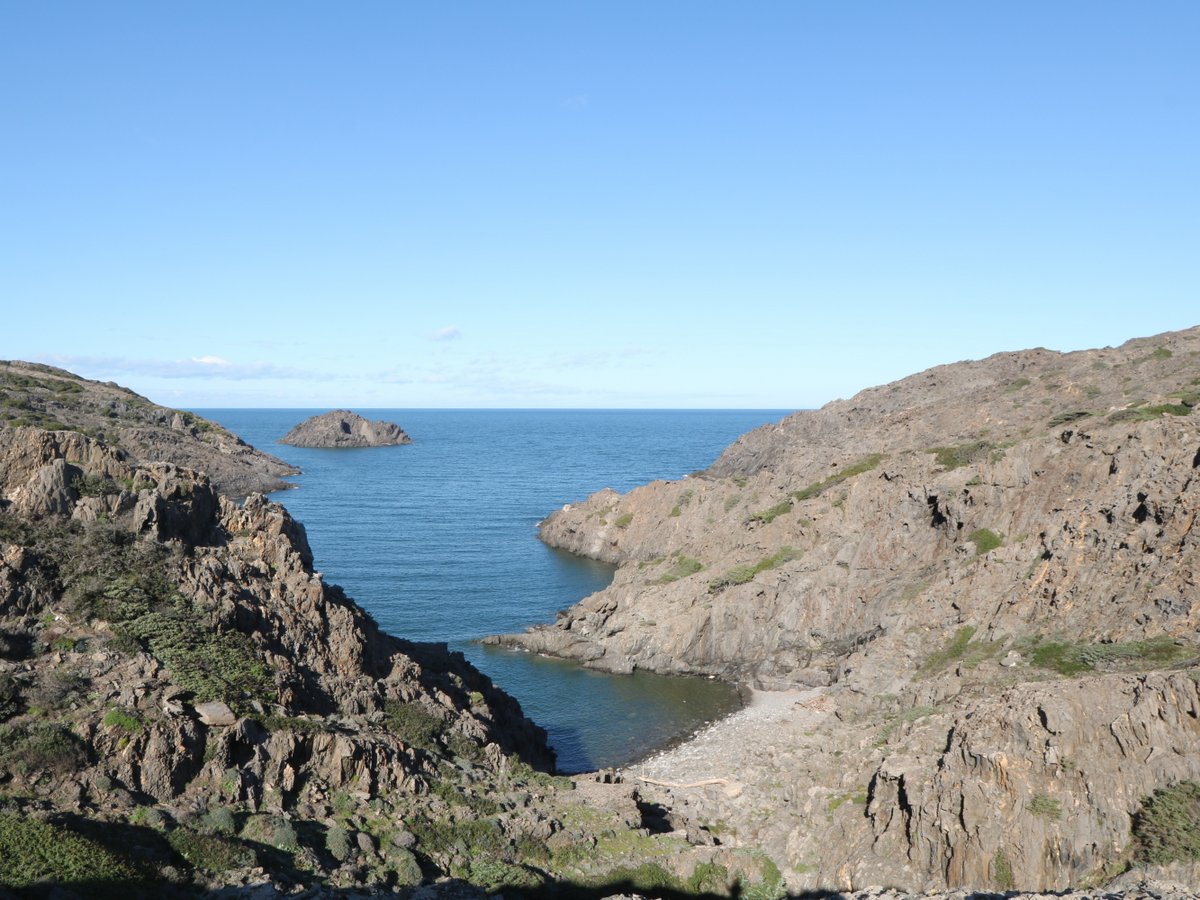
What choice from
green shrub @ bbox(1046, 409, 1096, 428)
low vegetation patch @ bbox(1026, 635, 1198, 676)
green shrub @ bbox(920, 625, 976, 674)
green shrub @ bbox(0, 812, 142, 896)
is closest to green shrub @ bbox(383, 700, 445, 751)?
green shrub @ bbox(0, 812, 142, 896)

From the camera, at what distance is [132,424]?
130m

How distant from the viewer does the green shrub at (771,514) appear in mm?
75062

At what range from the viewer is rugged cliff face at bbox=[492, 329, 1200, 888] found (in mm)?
28703

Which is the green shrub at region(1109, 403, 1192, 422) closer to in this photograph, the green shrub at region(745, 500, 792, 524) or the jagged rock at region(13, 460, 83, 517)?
the green shrub at region(745, 500, 792, 524)

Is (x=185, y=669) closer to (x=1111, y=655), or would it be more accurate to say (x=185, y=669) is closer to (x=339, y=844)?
(x=339, y=844)

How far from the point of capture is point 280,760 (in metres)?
28.9

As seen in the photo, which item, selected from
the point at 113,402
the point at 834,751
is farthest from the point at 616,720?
the point at 113,402

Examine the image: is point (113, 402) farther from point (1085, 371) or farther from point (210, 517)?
point (1085, 371)

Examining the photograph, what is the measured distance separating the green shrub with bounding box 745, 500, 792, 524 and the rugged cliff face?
0.38m

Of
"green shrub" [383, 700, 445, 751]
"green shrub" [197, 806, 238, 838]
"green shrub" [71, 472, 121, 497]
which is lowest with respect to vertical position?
"green shrub" [383, 700, 445, 751]

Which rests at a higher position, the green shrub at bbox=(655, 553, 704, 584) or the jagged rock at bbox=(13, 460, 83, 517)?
the jagged rock at bbox=(13, 460, 83, 517)

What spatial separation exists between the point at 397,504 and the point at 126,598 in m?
107

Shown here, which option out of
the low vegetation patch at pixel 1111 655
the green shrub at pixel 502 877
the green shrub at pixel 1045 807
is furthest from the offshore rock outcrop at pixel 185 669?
the low vegetation patch at pixel 1111 655

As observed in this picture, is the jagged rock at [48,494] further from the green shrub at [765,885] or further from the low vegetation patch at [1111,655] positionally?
the low vegetation patch at [1111,655]
